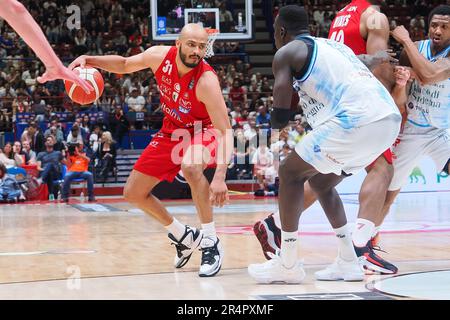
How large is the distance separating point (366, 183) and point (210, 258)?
124 centimetres

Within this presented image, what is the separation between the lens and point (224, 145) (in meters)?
5.68

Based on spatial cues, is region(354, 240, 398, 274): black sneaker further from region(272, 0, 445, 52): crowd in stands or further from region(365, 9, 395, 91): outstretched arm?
region(272, 0, 445, 52): crowd in stands

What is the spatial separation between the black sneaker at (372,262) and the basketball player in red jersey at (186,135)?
3.30 feet

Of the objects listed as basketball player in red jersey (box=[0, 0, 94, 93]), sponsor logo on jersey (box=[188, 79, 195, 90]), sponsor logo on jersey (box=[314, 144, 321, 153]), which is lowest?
sponsor logo on jersey (box=[314, 144, 321, 153])

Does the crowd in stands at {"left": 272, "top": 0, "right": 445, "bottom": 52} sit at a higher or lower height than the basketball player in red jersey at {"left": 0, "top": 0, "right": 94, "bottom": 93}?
lower

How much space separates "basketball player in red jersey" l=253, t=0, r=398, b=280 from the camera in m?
5.46

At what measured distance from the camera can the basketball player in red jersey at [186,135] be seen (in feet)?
18.9

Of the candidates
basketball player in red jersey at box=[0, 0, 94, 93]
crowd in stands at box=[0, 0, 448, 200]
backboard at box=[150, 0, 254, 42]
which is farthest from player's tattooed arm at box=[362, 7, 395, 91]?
crowd in stands at box=[0, 0, 448, 200]

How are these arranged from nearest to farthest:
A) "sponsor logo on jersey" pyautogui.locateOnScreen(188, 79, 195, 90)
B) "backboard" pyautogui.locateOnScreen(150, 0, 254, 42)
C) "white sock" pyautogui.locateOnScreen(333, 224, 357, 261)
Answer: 1. "white sock" pyautogui.locateOnScreen(333, 224, 357, 261)
2. "sponsor logo on jersey" pyautogui.locateOnScreen(188, 79, 195, 90)
3. "backboard" pyautogui.locateOnScreen(150, 0, 254, 42)

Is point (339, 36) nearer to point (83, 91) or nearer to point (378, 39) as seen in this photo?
point (378, 39)

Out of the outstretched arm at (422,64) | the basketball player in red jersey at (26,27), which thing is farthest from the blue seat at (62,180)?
the basketball player in red jersey at (26,27)

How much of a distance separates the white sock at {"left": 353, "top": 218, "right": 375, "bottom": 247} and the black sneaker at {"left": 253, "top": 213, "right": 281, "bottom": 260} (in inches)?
24.4
